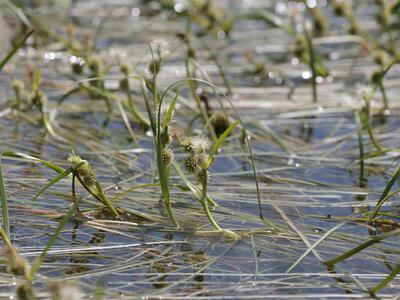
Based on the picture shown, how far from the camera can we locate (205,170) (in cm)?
195

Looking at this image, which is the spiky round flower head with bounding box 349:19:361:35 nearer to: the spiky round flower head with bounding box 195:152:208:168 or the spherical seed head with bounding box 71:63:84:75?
the spherical seed head with bounding box 71:63:84:75

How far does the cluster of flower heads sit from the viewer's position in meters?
1.94

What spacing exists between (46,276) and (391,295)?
751 mm

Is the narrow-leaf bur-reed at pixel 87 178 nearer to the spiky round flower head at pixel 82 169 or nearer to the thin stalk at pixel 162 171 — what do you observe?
the spiky round flower head at pixel 82 169

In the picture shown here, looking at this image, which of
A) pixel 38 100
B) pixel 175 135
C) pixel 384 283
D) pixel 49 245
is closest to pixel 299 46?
pixel 38 100

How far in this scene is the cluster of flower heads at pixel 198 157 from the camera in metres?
1.94

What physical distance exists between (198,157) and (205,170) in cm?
4

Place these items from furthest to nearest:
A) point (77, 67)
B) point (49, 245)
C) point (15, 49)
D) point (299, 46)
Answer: point (299, 46) < point (77, 67) < point (15, 49) < point (49, 245)

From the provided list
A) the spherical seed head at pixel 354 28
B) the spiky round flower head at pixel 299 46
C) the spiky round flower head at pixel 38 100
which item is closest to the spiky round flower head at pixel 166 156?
the spiky round flower head at pixel 38 100

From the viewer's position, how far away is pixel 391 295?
5.89ft

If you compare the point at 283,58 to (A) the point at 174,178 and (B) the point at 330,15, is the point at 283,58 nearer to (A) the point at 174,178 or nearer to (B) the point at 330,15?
(B) the point at 330,15

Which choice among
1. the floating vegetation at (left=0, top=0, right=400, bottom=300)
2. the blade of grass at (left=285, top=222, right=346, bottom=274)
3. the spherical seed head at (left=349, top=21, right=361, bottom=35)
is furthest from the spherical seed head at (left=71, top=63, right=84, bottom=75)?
the blade of grass at (left=285, top=222, right=346, bottom=274)

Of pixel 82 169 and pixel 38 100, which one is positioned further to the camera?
pixel 38 100

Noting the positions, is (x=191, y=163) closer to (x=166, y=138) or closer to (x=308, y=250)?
(x=166, y=138)
